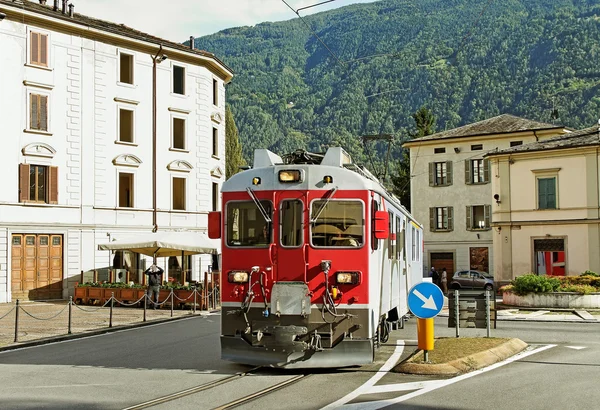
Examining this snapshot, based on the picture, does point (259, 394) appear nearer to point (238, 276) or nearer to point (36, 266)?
point (238, 276)

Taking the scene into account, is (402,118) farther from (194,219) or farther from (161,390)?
(161,390)

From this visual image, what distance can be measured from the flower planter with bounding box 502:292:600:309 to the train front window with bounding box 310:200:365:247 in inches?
689

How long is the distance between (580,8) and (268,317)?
180 m

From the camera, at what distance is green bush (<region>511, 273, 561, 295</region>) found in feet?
91.1

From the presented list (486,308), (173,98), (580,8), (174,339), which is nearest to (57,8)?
(173,98)

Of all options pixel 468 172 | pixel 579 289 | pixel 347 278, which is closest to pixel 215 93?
pixel 468 172

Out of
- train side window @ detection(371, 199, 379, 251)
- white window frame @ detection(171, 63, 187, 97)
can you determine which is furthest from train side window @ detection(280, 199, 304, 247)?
white window frame @ detection(171, 63, 187, 97)

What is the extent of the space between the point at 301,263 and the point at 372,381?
78.1 inches

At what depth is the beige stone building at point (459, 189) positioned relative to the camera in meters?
54.3

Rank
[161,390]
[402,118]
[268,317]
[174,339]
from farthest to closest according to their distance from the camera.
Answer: [402,118]
[174,339]
[268,317]
[161,390]

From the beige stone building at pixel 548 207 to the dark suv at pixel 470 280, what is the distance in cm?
475

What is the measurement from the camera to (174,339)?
1797 centimetres

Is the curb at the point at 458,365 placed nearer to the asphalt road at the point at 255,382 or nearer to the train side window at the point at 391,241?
the asphalt road at the point at 255,382

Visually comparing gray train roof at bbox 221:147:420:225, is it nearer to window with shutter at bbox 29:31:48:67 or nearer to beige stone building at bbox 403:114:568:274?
window with shutter at bbox 29:31:48:67
